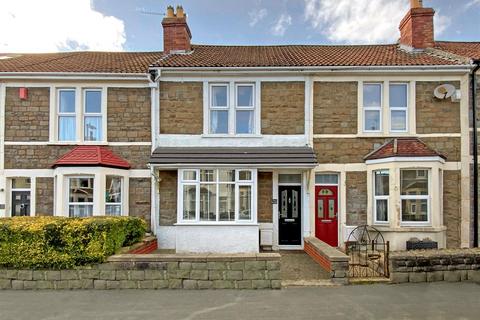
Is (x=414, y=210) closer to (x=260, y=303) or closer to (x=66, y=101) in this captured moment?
(x=260, y=303)

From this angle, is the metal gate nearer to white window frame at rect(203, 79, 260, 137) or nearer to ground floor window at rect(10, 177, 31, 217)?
white window frame at rect(203, 79, 260, 137)

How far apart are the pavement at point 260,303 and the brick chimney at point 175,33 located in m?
9.20

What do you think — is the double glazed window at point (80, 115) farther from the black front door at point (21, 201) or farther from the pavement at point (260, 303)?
the pavement at point (260, 303)

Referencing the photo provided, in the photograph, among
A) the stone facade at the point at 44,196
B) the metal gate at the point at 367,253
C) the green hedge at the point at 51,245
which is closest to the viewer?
the green hedge at the point at 51,245

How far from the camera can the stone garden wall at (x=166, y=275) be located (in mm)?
6668

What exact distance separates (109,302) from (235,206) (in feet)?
15.2

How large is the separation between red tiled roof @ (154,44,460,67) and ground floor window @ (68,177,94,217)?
4413 mm

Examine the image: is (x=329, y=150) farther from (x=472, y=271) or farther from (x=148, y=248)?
(x=148, y=248)

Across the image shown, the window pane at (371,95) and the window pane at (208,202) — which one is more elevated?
the window pane at (371,95)

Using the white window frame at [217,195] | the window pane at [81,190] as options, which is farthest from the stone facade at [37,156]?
the white window frame at [217,195]

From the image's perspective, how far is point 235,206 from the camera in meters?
9.88

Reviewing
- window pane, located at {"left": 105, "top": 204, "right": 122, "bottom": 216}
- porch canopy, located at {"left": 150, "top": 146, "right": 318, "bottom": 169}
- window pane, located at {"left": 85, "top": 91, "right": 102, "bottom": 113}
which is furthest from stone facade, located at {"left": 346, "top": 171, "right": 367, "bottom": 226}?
window pane, located at {"left": 85, "top": 91, "right": 102, "bottom": 113}

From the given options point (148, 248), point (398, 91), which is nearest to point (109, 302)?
point (148, 248)

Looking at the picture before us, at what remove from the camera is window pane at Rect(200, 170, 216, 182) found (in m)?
10.0
